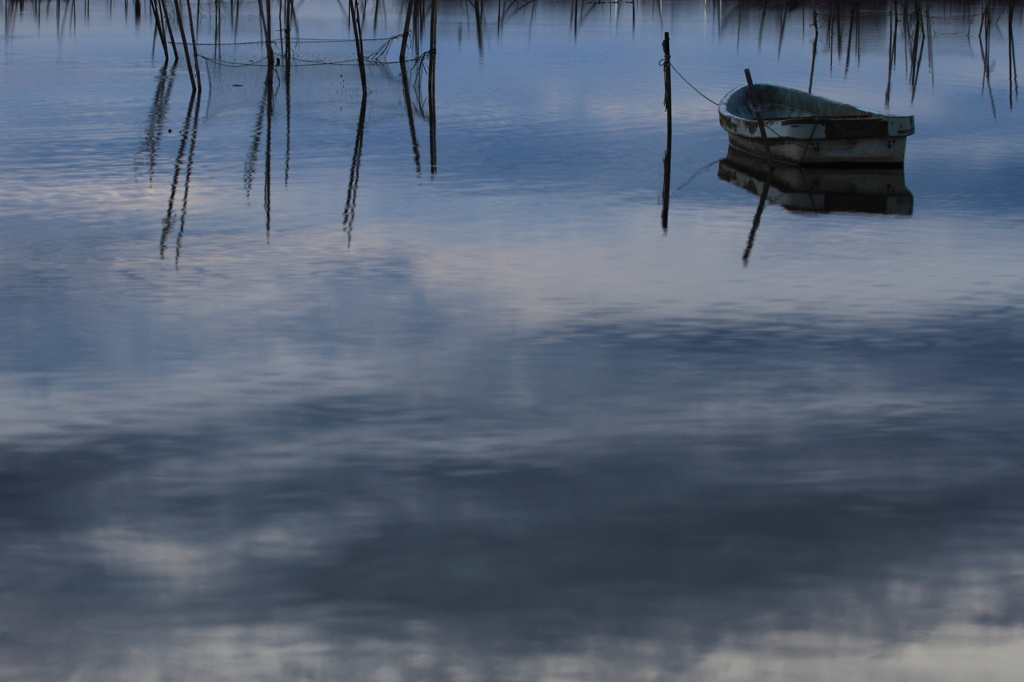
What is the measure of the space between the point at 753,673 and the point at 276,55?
24.8m

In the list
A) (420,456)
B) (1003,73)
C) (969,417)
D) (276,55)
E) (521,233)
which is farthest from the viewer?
(1003,73)

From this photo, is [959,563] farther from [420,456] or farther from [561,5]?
[561,5]

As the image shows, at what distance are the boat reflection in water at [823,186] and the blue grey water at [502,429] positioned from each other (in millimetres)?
325

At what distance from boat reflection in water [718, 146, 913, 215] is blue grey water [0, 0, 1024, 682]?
0.33m

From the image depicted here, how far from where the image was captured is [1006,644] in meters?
4.23

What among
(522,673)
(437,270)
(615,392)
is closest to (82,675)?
(522,673)

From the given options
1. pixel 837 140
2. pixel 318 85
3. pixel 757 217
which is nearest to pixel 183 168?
pixel 757 217

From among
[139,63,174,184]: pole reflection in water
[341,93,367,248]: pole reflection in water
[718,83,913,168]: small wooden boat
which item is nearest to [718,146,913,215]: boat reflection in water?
[718,83,913,168]: small wooden boat

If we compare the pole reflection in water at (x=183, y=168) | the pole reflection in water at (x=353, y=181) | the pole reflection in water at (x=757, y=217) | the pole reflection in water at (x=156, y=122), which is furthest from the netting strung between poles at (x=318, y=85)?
the pole reflection in water at (x=757, y=217)

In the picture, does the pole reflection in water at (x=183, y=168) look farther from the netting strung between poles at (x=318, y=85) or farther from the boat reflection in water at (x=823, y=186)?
the boat reflection in water at (x=823, y=186)

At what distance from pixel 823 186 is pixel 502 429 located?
32.3 feet

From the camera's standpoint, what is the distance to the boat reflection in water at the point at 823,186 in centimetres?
1382

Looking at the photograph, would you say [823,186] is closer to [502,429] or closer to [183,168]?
[183,168]

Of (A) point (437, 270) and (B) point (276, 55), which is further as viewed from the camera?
(B) point (276, 55)
